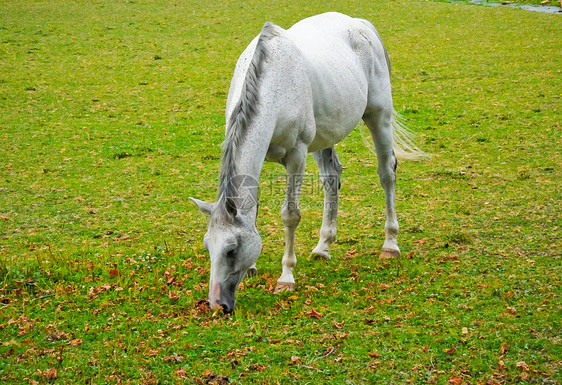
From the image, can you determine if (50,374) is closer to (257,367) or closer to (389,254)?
(257,367)

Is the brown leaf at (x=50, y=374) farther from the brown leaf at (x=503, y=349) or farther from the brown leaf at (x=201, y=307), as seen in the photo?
the brown leaf at (x=503, y=349)

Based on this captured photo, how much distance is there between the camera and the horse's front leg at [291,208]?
239 inches

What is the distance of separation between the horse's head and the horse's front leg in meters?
1.04

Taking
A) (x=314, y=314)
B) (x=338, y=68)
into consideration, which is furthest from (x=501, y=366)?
(x=338, y=68)

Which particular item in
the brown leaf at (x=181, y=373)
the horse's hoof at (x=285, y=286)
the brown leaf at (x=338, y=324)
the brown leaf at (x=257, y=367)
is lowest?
the horse's hoof at (x=285, y=286)

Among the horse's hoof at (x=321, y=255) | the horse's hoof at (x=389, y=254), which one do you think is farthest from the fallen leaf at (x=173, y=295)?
the horse's hoof at (x=389, y=254)

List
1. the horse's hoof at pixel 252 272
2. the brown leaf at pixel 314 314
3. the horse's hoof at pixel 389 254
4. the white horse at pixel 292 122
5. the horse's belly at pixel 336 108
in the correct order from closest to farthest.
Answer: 1. the white horse at pixel 292 122
2. the brown leaf at pixel 314 314
3. the horse's belly at pixel 336 108
4. the horse's hoof at pixel 252 272
5. the horse's hoof at pixel 389 254

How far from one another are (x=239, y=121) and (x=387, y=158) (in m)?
2.77

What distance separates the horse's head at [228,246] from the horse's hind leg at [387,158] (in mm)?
2569

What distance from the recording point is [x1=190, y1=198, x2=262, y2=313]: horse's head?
494 cm

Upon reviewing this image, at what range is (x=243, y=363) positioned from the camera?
476 cm

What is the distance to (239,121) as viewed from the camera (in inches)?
206

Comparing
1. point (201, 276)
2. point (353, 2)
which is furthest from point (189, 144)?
point (353, 2)

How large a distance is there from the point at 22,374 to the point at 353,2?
22762 mm
